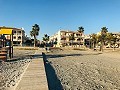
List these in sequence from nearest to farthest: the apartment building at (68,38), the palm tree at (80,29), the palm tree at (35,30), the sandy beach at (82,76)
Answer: the sandy beach at (82,76)
the palm tree at (35,30)
the apartment building at (68,38)
the palm tree at (80,29)

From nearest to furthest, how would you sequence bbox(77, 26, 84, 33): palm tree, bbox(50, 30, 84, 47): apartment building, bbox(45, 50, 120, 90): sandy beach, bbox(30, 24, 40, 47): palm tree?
bbox(45, 50, 120, 90): sandy beach < bbox(30, 24, 40, 47): palm tree < bbox(50, 30, 84, 47): apartment building < bbox(77, 26, 84, 33): palm tree

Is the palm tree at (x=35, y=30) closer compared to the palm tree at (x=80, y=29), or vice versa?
the palm tree at (x=35, y=30)

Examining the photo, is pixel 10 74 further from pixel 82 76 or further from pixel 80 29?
pixel 80 29

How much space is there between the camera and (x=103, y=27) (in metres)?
87.8

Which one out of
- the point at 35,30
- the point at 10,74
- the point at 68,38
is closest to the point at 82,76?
the point at 10,74

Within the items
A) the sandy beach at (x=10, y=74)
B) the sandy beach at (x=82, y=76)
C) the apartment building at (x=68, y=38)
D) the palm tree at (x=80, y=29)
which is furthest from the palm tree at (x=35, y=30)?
the sandy beach at (x=10, y=74)

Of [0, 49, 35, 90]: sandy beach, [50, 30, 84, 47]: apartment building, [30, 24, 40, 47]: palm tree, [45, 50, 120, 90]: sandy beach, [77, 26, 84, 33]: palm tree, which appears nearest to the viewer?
[0, 49, 35, 90]: sandy beach

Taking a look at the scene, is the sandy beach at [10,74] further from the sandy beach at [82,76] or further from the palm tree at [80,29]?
the palm tree at [80,29]

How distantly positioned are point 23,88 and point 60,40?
289 feet

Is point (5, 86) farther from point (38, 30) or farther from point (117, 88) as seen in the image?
point (38, 30)

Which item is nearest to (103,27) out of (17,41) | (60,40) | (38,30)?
(60,40)

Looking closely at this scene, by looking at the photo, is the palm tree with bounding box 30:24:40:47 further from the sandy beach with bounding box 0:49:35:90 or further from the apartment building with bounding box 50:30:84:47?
the sandy beach with bounding box 0:49:35:90

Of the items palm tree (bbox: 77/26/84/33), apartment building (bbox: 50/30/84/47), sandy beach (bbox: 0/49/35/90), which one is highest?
palm tree (bbox: 77/26/84/33)

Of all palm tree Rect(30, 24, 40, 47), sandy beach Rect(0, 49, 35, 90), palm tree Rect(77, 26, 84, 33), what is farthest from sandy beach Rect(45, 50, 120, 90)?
palm tree Rect(77, 26, 84, 33)
